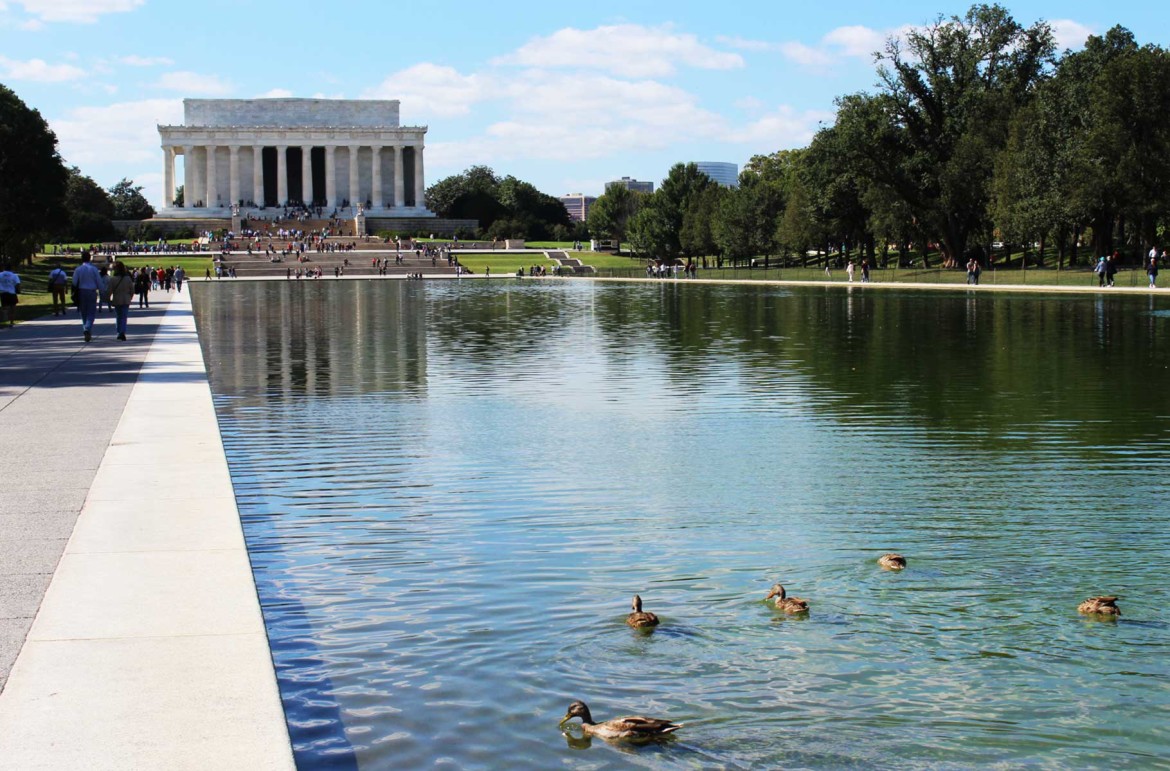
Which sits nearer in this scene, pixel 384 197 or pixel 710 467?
pixel 710 467

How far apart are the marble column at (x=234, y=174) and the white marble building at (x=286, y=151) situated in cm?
12

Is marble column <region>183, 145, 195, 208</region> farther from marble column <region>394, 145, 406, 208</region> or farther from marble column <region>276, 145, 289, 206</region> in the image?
marble column <region>394, 145, 406, 208</region>

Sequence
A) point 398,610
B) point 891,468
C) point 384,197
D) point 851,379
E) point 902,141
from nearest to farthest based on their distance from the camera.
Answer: point 398,610 < point 891,468 < point 851,379 < point 902,141 < point 384,197

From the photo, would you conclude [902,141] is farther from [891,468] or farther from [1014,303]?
[891,468]

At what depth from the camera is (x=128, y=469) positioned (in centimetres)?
1298

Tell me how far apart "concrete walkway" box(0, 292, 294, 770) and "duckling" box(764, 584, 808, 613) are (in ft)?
Answer: 11.3

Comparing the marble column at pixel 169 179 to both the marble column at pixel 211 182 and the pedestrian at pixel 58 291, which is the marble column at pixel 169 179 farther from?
the pedestrian at pixel 58 291

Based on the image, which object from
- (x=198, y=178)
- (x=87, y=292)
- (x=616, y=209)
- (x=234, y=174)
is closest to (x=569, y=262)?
(x=616, y=209)

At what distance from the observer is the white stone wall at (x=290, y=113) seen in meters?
165

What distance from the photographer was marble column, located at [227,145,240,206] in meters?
163

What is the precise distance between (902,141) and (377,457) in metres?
73.2

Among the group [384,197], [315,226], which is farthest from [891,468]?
[384,197]

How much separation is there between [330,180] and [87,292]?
140451 mm

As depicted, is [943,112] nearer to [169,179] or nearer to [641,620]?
[641,620]
